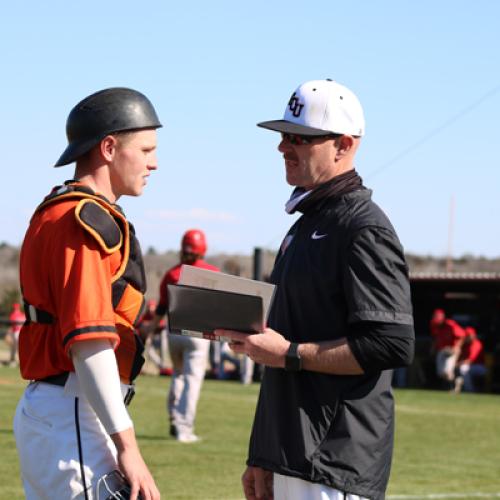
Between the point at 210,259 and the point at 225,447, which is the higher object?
the point at 210,259

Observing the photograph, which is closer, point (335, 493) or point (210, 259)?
point (335, 493)

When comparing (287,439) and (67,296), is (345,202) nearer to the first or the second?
(287,439)

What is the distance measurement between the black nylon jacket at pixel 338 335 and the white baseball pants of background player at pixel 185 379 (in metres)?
8.09

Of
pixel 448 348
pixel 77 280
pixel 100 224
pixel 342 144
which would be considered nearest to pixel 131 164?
pixel 100 224

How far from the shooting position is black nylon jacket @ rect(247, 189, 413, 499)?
400 centimetres

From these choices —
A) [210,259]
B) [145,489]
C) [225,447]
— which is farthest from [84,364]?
[210,259]

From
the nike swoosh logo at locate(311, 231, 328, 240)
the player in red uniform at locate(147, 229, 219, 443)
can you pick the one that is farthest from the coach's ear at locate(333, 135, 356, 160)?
the player in red uniform at locate(147, 229, 219, 443)

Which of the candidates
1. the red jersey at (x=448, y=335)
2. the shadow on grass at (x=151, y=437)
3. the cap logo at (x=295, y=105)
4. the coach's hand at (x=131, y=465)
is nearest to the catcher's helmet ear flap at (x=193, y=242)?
the shadow on grass at (x=151, y=437)

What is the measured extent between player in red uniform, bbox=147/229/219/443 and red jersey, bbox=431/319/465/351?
1458cm

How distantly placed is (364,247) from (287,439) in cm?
75

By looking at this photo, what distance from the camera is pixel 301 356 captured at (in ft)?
13.3

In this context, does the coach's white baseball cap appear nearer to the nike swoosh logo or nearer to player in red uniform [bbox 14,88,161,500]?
the nike swoosh logo

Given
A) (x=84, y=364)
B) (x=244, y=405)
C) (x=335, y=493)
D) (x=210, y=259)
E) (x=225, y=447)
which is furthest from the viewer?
(x=210, y=259)

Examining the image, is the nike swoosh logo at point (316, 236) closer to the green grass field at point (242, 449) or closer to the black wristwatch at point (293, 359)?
the black wristwatch at point (293, 359)
